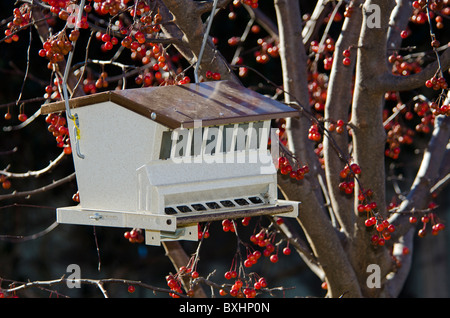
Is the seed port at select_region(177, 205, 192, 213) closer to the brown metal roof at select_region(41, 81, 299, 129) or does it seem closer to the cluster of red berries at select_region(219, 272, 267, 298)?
the brown metal roof at select_region(41, 81, 299, 129)

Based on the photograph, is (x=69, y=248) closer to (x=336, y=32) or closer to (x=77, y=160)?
(x=336, y=32)

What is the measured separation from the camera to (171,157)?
231 cm

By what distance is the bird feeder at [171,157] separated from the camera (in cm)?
221

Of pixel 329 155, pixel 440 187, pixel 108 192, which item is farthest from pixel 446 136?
pixel 108 192

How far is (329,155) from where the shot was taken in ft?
11.5

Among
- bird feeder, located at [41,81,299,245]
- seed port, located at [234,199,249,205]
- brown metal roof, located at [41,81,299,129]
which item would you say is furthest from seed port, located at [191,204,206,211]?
brown metal roof, located at [41,81,299,129]

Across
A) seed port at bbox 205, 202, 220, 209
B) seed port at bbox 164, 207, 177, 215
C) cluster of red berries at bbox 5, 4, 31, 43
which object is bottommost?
seed port at bbox 205, 202, 220, 209

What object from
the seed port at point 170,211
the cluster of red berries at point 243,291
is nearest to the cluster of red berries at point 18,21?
the seed port at point 170,211

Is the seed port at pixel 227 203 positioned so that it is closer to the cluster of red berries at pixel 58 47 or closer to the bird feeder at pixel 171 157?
the bird feeder at pixel 171 157

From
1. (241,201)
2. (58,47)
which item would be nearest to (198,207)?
(241,201)

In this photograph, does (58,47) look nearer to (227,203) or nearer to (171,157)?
(171,157)

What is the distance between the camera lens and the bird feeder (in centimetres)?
221

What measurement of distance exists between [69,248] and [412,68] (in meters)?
2.78

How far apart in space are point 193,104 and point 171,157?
187 millimetres
